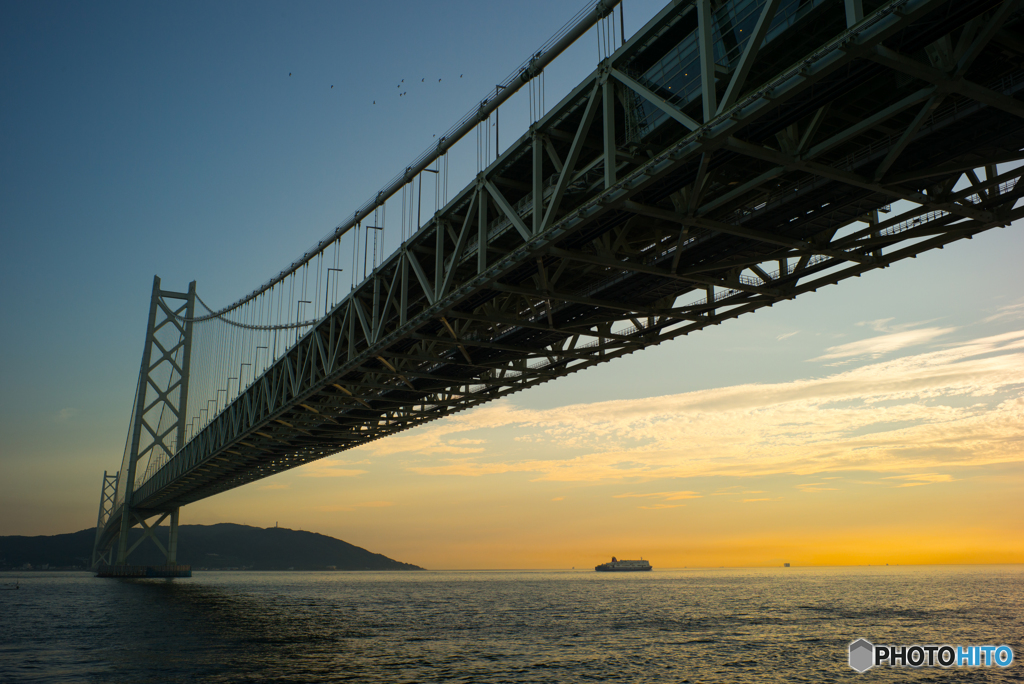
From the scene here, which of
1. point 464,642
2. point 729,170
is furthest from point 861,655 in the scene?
point 729,170

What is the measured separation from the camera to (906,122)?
14.7m

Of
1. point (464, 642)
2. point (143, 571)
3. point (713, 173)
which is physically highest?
point (713, 173)

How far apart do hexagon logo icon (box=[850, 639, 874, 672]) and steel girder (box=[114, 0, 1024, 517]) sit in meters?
13.1

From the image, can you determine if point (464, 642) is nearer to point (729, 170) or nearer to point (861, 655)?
point (861, 655)

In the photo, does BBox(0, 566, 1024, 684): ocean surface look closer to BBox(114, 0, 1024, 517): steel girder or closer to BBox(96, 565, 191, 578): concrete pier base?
BBox(114, 0, 1024, 517): steel girder

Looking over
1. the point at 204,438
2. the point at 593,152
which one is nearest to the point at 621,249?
the point at 593,152

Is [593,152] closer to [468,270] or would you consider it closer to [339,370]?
[468,270]

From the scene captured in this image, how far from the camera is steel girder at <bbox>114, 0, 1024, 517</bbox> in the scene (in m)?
12.0

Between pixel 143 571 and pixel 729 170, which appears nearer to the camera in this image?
pixel 729 170

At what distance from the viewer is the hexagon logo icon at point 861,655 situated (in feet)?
84.2

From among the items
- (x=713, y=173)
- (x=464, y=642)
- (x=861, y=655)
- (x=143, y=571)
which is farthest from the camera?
(x=143, y=571)

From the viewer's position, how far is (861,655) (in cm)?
2848

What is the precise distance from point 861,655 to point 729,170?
21155mm

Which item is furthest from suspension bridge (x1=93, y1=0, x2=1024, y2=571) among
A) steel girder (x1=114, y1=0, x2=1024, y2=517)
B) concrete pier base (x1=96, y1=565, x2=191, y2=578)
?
concrete pier base (x1=96, y1=565, x2=191, y2=578)
